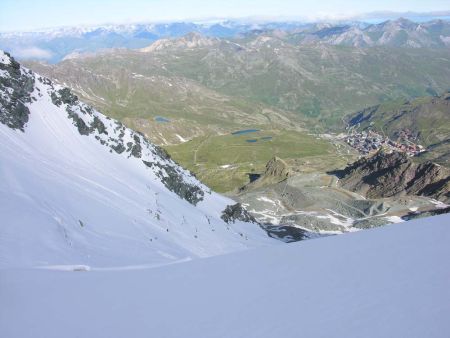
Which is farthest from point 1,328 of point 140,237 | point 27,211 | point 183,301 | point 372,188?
point 372,188

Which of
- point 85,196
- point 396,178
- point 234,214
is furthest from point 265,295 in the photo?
point 396,178

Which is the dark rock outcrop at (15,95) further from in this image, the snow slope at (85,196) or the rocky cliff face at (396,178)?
the rocky cliff face at (396,178)

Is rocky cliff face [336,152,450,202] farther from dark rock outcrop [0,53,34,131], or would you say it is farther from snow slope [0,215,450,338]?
snow slope [0,215,450,338]

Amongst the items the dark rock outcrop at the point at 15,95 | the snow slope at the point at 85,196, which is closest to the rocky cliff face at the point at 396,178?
the snow slope at the point at 85,196

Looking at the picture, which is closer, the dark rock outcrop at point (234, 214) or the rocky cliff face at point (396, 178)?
the dark rock outcrop at point (234, 214)

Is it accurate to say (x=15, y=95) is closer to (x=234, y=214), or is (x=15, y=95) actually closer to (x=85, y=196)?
(x=85, y=196)

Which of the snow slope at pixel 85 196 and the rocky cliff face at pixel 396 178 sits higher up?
the snow slope at pixel 85 196

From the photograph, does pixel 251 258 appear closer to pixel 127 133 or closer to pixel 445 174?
pixel 127 133
